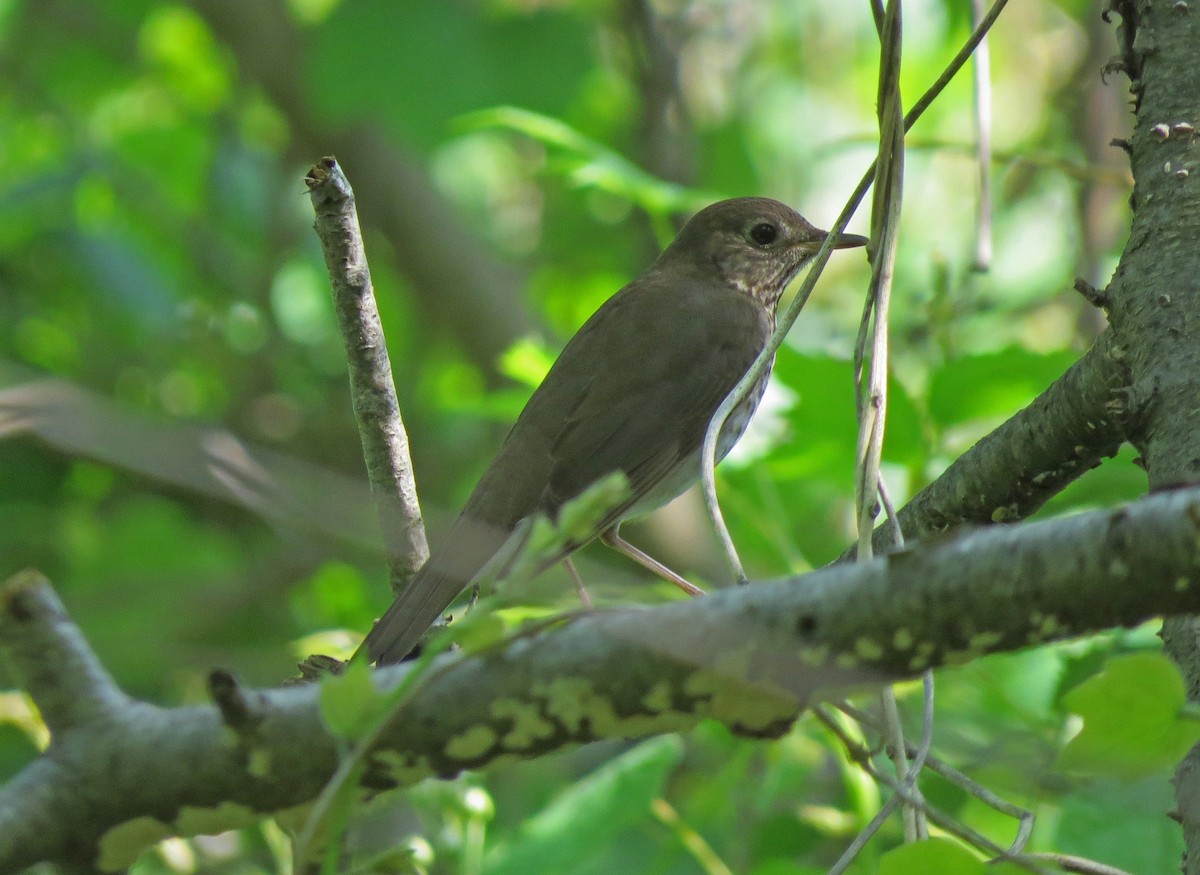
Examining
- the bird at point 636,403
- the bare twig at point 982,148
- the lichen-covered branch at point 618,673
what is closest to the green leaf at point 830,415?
the bird at point 636,403

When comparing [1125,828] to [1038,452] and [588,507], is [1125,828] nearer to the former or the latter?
[1038,452]

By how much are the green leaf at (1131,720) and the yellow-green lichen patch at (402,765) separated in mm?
575

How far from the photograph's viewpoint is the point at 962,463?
7.04ft

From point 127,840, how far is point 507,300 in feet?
17.5

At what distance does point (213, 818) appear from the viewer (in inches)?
48.3

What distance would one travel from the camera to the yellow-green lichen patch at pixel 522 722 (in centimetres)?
118

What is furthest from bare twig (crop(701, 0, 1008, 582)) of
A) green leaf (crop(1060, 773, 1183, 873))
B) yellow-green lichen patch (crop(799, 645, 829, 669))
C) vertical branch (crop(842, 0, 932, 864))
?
green leaf (crop(1060, 773, 1183, 873))

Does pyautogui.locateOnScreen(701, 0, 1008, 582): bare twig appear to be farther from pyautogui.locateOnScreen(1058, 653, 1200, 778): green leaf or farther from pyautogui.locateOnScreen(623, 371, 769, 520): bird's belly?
pyautogui.locateOnScreen(623, 371, 769, 520): bird's belly

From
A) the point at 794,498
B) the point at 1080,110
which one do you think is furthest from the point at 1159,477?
the point at 1080,110

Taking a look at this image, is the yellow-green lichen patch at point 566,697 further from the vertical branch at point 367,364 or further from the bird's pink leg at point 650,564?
the bird's pink leg at point 650,564

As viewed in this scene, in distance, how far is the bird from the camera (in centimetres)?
357

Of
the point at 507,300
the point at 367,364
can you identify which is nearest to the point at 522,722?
the point at 367,364

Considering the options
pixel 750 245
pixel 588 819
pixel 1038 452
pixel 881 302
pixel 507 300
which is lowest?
pixel 588 819

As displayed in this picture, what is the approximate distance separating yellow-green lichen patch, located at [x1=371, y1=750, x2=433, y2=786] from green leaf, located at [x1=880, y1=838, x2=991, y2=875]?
17.6 inches
